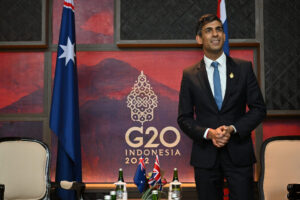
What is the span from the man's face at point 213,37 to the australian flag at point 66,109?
157 centimetres

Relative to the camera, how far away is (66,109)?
10.9 ft

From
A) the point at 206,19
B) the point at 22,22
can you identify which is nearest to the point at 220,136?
the point at 206,19

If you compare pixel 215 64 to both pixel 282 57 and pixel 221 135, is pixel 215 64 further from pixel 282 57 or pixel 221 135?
pixel 282 57

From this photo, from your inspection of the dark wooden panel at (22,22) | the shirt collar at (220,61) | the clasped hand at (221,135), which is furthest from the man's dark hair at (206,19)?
the dark wooden panel at (22,22)

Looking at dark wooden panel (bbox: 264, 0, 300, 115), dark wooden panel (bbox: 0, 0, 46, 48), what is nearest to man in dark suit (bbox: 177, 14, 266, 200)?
dark wooden panel (bbox: 264, 0, 300, 115)

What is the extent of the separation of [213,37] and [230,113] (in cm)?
46

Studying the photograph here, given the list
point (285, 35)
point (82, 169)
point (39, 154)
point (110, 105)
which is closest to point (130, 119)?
point (110, 105)

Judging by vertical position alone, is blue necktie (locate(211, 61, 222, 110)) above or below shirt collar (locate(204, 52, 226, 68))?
below

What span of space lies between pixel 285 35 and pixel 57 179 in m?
2.58

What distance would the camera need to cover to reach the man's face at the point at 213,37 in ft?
6.95

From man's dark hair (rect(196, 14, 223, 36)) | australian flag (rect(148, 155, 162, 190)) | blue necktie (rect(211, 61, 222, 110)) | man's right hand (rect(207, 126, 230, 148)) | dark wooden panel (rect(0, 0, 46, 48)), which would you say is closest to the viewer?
man's right hand (rect(207, 126, 230, 148))

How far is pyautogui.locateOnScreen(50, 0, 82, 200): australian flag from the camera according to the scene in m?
3.27

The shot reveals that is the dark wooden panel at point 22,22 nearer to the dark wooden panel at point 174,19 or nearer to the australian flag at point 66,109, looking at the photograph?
the australian flag at point 66,109

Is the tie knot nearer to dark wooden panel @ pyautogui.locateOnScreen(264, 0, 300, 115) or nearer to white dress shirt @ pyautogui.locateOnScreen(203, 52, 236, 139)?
white dress shirt @ pyautogui.locateOnScreen(203, 52, 236, 139)
